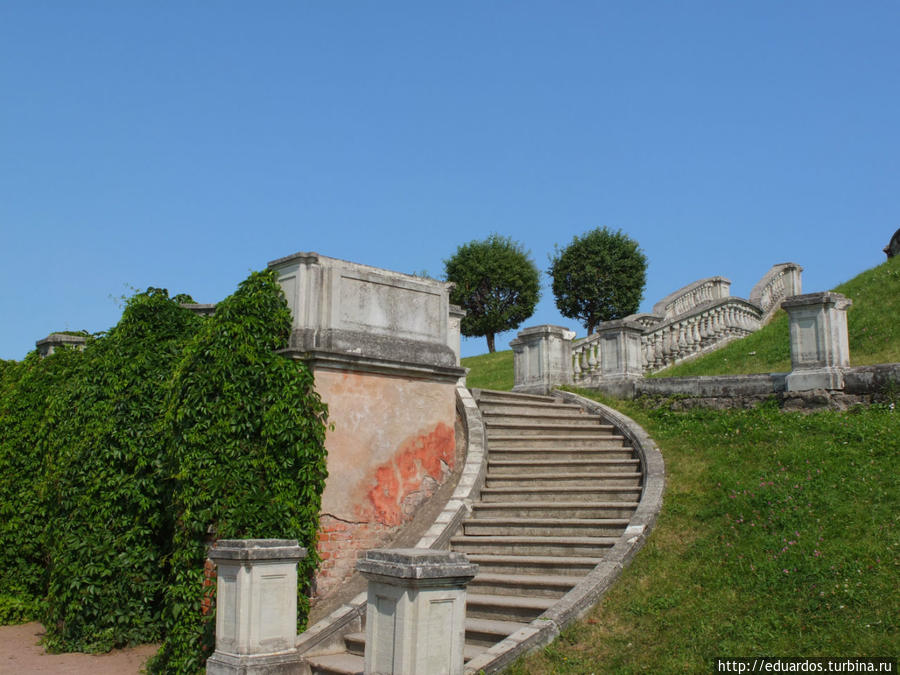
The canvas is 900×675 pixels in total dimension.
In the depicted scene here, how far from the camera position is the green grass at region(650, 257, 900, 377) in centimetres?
1422

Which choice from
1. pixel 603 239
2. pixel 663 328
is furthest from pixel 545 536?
pixel 603 239

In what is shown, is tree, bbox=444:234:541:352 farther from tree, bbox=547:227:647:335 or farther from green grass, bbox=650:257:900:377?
green grass, bbox=650:257:900:377

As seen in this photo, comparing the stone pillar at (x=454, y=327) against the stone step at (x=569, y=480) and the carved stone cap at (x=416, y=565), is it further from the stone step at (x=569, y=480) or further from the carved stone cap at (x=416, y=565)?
the carved stone cap at (x=416, y=565)

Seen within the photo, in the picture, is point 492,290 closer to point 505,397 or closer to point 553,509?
point 505,397

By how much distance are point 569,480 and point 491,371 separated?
577 inches

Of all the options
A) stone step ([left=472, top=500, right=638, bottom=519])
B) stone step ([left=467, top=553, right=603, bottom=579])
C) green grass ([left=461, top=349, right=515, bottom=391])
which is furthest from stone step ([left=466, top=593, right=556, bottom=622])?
green grass ([left=461, top=349, right=515, bottom=391])

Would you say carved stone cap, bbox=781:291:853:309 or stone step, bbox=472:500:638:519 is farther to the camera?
carved stone cap, bbox=781:291:853:309

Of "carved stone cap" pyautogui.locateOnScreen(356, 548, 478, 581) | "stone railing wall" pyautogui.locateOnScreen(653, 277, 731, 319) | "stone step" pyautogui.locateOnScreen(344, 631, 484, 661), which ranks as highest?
"stone railing wall" pyautogui.locateOnScreen(653, 277, 731, 319)

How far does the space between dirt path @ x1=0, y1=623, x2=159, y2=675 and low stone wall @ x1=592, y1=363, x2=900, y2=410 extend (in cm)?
756

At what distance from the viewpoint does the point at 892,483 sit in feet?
25.0

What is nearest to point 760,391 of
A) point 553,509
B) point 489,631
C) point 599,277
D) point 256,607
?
point 553,509

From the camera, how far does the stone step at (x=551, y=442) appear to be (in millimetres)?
10797

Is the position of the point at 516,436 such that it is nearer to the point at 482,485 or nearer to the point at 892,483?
the point at 482,485

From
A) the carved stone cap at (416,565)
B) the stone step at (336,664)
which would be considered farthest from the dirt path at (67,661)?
the carved stone cap at (416,565)
